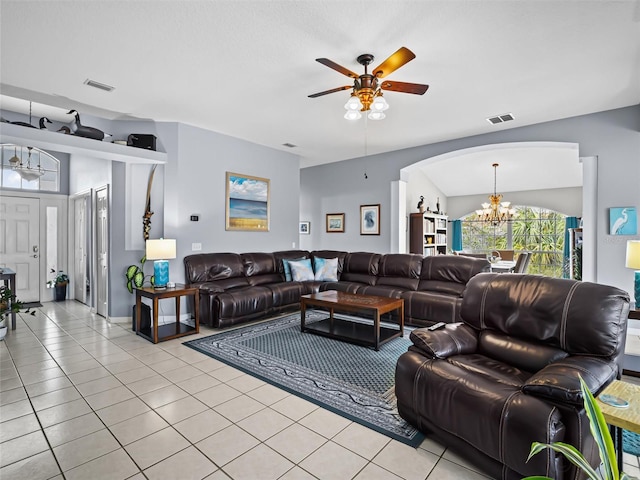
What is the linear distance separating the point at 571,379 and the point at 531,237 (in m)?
8.50

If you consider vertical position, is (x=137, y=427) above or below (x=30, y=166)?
below

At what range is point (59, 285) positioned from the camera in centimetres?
620

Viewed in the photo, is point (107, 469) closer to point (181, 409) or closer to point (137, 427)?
point (137, 427)

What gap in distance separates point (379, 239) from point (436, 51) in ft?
14.1

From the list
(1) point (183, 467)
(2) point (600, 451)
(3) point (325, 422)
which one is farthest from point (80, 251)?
(2) point (600, 451)

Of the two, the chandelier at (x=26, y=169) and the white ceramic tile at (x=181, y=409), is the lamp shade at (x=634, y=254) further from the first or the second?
the chandelier at (x=26, y=169)

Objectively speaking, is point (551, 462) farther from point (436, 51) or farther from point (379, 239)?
point (379, 239)

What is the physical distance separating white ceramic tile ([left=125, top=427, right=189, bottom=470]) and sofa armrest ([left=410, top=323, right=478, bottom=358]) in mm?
1590

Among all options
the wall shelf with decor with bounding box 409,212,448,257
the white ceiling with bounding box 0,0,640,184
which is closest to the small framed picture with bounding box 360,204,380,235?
the wall shelf with decor with bounding box 409,212,448,257

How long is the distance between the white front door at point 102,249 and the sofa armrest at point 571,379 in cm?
522

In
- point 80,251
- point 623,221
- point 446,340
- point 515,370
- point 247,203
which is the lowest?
point 515,370

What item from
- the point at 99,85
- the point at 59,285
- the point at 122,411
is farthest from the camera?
the point at 59,285

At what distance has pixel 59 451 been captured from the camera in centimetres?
195

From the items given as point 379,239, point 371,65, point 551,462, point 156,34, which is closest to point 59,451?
point 551,462
